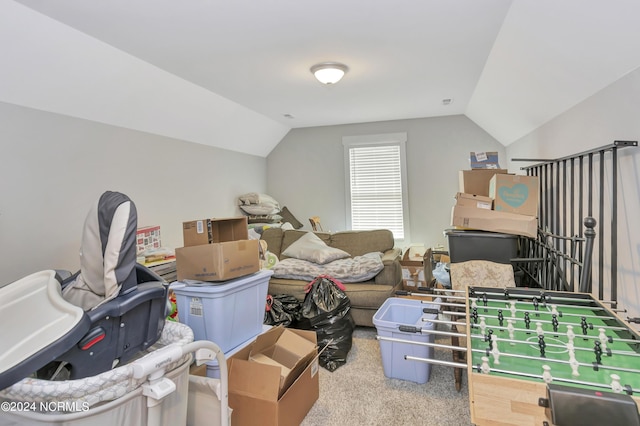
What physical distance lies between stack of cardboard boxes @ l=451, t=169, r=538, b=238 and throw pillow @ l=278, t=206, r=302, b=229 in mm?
3234

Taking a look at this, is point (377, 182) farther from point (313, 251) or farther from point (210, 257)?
point (210, 257)

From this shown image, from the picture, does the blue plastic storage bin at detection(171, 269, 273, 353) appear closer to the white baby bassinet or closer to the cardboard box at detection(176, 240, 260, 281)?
the cardboard box at detection(176, 240, 260, 281)

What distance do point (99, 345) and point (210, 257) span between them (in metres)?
0.79

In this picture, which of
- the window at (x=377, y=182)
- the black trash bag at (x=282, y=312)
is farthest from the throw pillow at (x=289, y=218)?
the black trash bag at (x=282, y=312)

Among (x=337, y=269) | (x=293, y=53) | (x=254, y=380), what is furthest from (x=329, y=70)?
(x=254, y=380)

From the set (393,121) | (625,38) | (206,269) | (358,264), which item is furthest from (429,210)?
(206,269)

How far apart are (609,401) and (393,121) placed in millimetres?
4862

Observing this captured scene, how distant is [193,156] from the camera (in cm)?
411

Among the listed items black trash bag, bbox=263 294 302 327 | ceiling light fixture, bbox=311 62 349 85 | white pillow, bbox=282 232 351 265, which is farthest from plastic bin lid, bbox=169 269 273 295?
ceiling light fixture, bbox=311 62 349 85

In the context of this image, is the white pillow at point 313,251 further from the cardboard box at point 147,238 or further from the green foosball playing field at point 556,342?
the green foosball playing field at point 556,342

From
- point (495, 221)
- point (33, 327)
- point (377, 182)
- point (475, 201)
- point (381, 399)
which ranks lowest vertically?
point (381, 399)

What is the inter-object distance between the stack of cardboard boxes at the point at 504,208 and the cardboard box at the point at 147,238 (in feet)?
8.97

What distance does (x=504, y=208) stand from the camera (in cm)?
272

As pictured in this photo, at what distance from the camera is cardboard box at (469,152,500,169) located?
357 centimetres
